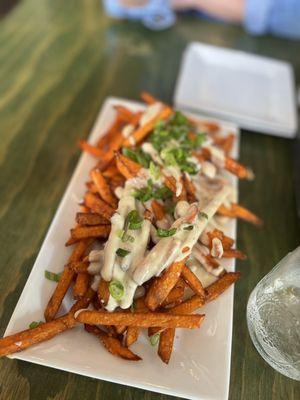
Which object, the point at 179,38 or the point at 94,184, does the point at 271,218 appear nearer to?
the point at 94,184

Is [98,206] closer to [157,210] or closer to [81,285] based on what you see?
[157,210]

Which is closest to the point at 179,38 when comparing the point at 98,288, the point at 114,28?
the point at 114,28

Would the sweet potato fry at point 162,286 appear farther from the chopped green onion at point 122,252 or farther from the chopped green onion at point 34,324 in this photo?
the chopped green onion at point 34,324

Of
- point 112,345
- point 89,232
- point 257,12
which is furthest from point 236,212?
point 257,12

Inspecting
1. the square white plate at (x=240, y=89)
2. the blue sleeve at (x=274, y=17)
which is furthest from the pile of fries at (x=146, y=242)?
the blue sleeve at (x=274, y=17)

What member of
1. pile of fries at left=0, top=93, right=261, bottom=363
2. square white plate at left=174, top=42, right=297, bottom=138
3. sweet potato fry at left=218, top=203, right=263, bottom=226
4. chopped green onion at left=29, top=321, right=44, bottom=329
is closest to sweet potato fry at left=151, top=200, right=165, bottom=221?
pile of fries at left=0, top=93, right=261, bottom=363
